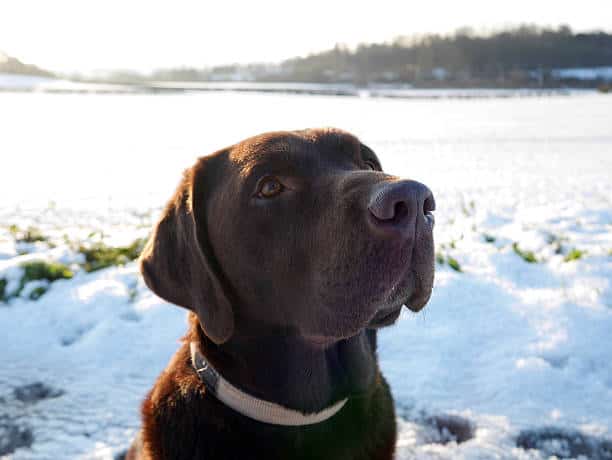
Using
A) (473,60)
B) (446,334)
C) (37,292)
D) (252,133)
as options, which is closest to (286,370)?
(446,334)

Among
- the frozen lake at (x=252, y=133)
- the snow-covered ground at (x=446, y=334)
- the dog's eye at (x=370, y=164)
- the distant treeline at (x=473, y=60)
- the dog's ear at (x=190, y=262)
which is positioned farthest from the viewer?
the distant treeline at (x=473, y=60)

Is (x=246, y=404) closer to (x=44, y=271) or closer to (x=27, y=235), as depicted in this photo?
(x=44, y=271)

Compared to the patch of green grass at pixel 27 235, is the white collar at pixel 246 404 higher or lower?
higher

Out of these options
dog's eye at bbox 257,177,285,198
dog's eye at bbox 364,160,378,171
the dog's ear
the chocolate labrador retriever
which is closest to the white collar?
the chocolate labrador retriever

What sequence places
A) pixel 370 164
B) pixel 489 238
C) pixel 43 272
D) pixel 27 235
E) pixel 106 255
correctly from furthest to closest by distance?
pixel 27 235 < pixel 489 238 < pixel 106 255 < pixel 43 272 < pixel 370 164

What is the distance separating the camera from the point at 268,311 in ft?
7.73

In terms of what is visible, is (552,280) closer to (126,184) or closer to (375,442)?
(375,442)

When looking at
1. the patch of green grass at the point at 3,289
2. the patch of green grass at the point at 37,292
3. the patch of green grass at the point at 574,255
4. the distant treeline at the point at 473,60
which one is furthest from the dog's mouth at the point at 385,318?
the distant treeline at the point at 473,60

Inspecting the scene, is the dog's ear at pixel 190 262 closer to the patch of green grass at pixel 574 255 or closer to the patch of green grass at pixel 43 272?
the patch of green grass at pixel 43 272

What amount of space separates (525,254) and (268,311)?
12.8ft

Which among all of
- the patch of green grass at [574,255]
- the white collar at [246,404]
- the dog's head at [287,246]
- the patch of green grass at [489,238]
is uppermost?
the dog's head at [287,246]

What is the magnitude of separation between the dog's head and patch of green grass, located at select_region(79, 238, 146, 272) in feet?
11.7

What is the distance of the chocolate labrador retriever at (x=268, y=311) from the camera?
7.09ft

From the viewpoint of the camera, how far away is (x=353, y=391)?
8.05ft
